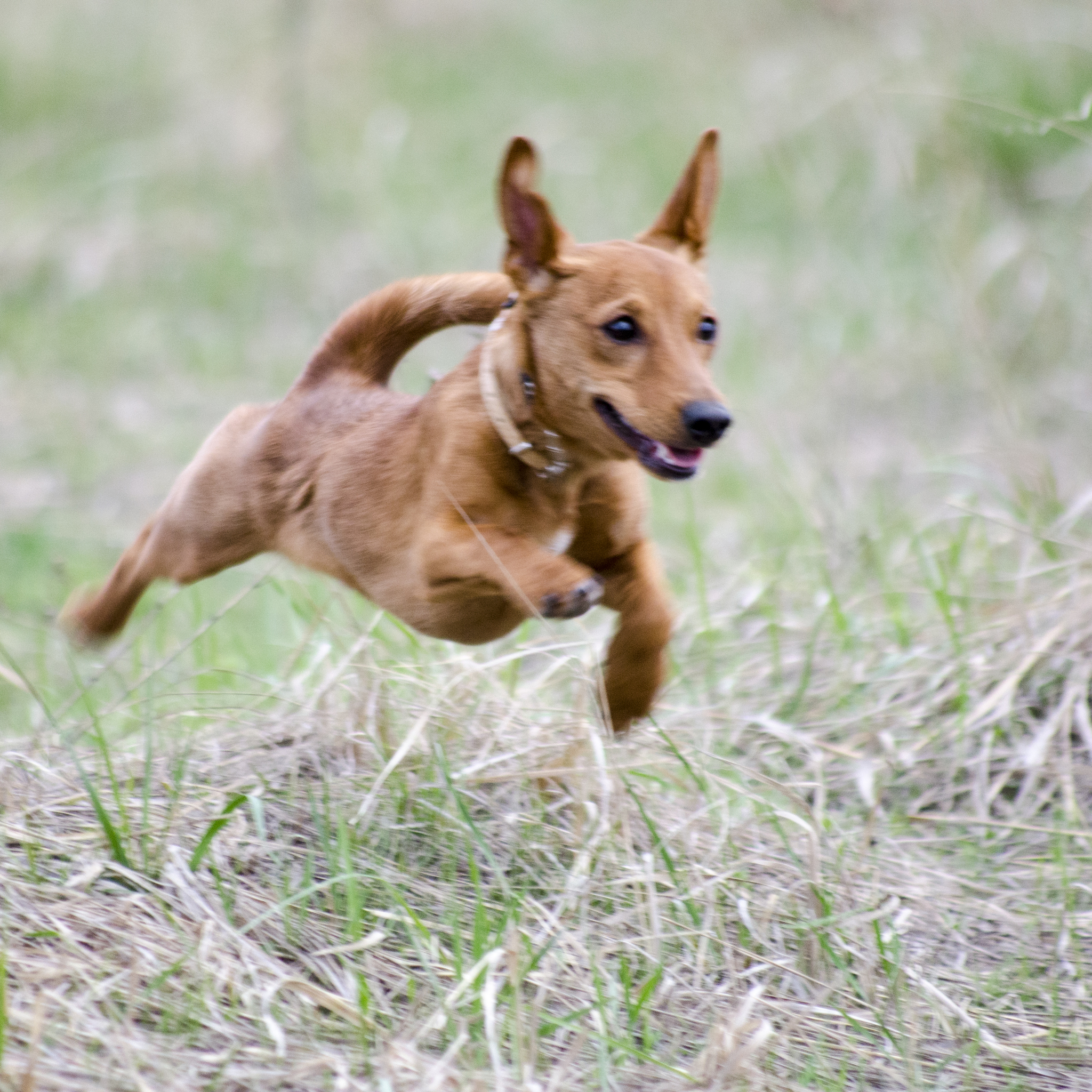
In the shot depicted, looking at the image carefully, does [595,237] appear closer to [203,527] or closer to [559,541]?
[203,527]

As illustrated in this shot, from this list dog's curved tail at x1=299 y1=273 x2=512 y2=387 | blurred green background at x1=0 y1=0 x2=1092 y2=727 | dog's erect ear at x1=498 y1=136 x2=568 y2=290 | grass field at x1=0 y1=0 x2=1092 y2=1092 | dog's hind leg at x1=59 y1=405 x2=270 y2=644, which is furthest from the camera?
blurred green background at x1=0 y1=0 x2=1092 y2=727

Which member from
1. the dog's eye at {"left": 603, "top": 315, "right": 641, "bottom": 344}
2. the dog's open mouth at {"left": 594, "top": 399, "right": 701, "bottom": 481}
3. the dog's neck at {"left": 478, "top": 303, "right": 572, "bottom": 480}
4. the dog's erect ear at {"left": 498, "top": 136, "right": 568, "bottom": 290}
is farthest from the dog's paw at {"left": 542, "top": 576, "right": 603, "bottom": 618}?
the dog's erect ear at {"left": 498, "top": 136, "right": 568, "bottom": 290}

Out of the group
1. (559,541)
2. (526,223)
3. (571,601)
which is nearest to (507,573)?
(571,601)

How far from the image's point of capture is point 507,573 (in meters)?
2.52

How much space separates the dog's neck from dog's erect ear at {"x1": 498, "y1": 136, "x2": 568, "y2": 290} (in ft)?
0.38

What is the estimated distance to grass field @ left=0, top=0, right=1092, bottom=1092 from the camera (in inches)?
97.9

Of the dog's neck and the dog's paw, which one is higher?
the dog's neck

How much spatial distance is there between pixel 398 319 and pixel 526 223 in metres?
0.60

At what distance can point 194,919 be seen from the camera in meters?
2.57

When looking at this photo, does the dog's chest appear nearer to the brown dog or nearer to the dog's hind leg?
the brown dog

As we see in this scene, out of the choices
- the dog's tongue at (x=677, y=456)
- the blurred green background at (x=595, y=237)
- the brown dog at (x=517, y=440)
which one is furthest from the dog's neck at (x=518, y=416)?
the blurred green background at (x=595, y=237)

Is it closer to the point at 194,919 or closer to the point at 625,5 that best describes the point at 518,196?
the point at 194,919

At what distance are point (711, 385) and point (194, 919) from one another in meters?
1.29

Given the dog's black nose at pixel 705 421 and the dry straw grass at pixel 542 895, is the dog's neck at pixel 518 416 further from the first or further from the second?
the dry straw grass at pixel 542 895
